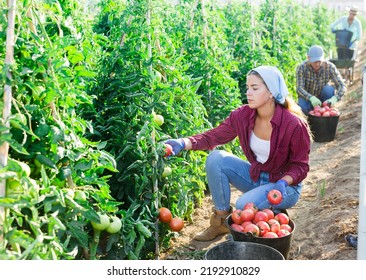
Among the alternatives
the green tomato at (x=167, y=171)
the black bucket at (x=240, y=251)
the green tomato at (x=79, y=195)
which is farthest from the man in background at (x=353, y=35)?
the green tomato at (x=79, y=195)

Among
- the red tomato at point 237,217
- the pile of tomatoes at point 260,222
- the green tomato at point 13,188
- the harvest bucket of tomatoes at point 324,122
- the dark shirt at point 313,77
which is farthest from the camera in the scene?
the dark shirt at point 313,77

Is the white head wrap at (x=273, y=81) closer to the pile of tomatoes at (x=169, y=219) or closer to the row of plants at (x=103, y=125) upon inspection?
the row of plants at (x=103, y=125)

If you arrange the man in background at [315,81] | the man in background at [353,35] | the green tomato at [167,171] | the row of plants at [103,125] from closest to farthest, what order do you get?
the row of plants at [103,125]
the green tomato at [167,171]
the man in background at [315,81]
the man in background at [353,35]

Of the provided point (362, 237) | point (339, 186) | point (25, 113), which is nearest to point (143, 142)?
point (25, 113)

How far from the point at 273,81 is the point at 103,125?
1160mm

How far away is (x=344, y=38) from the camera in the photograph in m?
9.92

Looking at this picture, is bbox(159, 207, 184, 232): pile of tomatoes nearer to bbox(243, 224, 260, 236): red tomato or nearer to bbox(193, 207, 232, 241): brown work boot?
bbox(193, 207, 232, 241): brown work boot

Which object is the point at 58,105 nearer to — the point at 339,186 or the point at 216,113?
the point at 216,113

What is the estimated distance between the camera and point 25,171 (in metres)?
2.20

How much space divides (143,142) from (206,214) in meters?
1.15

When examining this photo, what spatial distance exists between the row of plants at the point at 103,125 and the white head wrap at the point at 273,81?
24.2 inches

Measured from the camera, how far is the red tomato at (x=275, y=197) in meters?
3.16

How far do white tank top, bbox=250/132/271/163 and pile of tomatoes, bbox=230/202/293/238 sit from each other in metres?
0.40

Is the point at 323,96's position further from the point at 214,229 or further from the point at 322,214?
the point at 214,229
